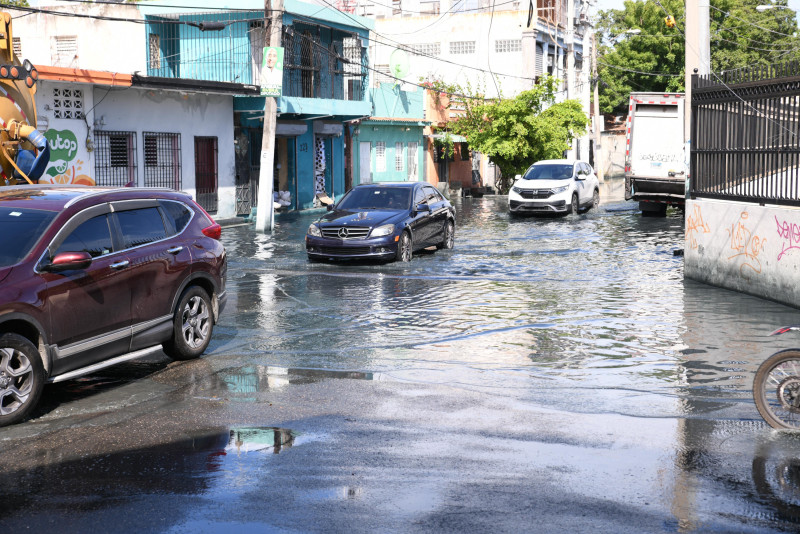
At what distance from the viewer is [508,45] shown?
55500mm

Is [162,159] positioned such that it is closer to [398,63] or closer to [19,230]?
[398,63]

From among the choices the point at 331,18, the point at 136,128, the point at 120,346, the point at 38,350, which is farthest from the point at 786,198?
the point at 331,18

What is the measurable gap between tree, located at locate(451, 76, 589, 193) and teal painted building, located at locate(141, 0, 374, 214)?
27.3 ft

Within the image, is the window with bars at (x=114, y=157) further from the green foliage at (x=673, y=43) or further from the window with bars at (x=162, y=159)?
the green foliage at (x=673, y=43)

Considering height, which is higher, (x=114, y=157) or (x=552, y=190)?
(x=114, y=157)

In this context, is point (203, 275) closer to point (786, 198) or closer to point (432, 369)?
point (432, 369)

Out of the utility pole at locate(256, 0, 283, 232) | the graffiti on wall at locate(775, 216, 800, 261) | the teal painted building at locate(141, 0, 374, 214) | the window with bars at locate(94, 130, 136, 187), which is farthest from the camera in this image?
the teal painted building at locate(141, 0, 374, 214)

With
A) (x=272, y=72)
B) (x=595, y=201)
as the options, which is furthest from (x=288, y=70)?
(x=595, y=201)

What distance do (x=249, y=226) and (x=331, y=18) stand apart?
9939mm

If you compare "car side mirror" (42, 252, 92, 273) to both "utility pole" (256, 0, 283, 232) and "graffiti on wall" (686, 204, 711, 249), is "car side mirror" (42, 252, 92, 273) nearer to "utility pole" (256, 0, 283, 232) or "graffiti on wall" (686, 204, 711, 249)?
"graffiti on wall" (686, 204, 711, 249)

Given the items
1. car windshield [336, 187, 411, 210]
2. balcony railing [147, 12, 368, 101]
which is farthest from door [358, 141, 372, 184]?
A: car windshield [336, 187, 411, 210]

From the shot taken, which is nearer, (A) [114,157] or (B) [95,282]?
(B) [95,282]

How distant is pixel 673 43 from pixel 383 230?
52.8 metres

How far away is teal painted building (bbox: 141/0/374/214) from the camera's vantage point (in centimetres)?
3234
